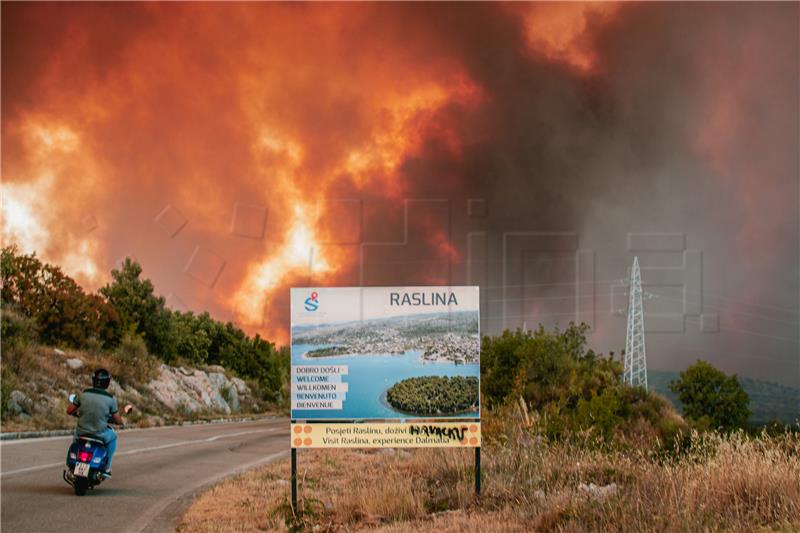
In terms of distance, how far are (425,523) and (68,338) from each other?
36.3 metres

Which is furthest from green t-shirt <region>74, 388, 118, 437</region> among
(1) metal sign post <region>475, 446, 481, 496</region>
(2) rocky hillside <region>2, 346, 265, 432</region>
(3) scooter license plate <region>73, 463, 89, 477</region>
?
(2) rocky hillside <region>2, 346, 265, 432</region>

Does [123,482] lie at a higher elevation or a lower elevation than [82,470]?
lower

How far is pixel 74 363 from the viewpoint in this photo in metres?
38.0

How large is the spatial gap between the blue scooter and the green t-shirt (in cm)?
15

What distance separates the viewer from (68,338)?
41.7 metres

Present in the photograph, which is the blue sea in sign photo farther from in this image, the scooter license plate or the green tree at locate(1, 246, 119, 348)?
the green tree at locate(1, 246, 119, 348)

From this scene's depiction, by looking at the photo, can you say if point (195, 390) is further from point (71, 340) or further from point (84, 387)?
point (84, 387)

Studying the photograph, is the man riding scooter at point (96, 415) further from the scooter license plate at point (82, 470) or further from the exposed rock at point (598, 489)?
the exposed rock at point (598, 489)

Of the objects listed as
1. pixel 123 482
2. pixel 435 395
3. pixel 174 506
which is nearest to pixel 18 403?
pixel 123 482

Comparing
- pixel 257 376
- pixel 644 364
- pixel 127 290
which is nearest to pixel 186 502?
pixel 127 290

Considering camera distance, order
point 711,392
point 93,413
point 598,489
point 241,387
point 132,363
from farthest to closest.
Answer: point 711,392
point 241,387
point 132,363
point 93,413
point 598,489

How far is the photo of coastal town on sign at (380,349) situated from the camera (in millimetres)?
11055

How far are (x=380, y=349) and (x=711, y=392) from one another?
7375 cm

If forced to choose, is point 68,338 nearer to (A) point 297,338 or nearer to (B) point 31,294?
(B) point 31,294
